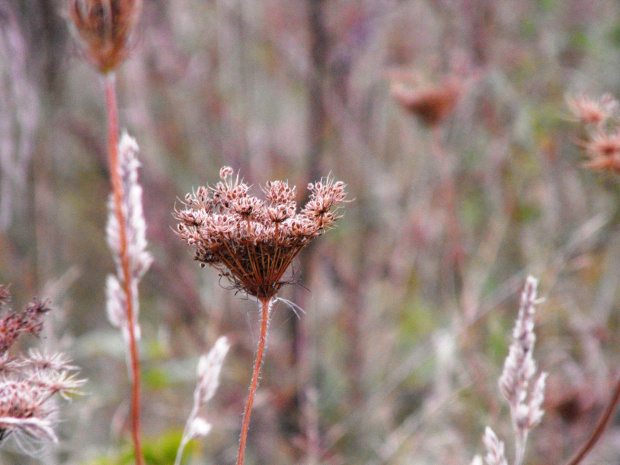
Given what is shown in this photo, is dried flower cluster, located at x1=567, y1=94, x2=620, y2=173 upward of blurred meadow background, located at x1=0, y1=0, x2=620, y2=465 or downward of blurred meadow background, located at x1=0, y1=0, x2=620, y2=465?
downward

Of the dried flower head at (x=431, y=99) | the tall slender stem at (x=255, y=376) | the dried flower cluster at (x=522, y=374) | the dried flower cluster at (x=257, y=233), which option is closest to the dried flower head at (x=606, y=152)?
the dried flower cluster at (x=522, y=374)

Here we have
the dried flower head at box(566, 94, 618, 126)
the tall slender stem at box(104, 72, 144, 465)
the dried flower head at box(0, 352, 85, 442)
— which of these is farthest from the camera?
the dried flower head at box(566, 94, 618, 126)

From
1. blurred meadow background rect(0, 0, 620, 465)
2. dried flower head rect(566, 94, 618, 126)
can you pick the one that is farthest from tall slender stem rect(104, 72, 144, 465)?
blurred meadow background rect(0, 0, 620, 465)

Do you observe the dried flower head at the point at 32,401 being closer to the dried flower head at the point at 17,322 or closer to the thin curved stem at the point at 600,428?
the dried flower head at the point at 17,322

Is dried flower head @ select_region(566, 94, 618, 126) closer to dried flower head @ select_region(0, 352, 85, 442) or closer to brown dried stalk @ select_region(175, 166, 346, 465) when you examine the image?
brown dried stalk @ select_region(175, 166, 346, 465)

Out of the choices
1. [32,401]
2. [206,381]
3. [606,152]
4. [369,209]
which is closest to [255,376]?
[206,381]

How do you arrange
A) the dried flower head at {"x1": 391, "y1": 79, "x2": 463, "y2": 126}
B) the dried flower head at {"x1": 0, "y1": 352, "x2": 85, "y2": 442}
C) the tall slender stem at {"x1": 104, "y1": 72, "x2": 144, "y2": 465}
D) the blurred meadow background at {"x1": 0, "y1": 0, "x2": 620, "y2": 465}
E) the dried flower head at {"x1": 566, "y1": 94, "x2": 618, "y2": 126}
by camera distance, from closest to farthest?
1. the dried flower head at {"x1": 0, "y1": 352, "x2": 85, "y2": 442}
2. the tall slender stem at {"x1": 104, "y1": 72, "x2": 144, "y2": 465}
3. the dried flower head at {"x1": 566, "y1": 94, "x2": 618, "y2": 126}
4. the dried flower head at {"x1": 391, "y1": 79, "x2": 463, "y2": 126}
5. the blurred meadow background at {"x1": 0, "y1": 0, "x2": 620, "y2": 465}

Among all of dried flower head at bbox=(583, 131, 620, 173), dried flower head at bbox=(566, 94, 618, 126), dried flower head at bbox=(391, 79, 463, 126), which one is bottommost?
dried flower head at bbox=(583, 131, 620, 173)
